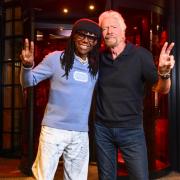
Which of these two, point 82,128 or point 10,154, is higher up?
point 82,128

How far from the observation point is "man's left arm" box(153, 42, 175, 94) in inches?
103

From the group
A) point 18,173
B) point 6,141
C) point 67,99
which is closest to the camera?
point 67,99

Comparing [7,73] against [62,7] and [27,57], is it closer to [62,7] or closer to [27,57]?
[62,7]

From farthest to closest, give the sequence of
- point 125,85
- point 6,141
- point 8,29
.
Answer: point 6,141 < point 8,29 < point 125,85

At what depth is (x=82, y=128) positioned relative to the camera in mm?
2686

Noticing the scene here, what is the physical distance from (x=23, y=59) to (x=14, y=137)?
500 cm

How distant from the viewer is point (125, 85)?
2.77 meters

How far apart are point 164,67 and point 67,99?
0.64 m

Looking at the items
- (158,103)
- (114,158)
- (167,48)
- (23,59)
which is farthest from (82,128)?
(158,103)

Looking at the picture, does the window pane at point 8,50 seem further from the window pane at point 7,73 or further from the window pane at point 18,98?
the window pane at point 18,98

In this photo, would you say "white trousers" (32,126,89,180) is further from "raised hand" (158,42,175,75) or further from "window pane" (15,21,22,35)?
"window pane" (15,21,22,35)

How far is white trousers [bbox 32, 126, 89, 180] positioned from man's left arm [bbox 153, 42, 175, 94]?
0.59 meters

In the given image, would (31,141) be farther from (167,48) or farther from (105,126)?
(167,48)

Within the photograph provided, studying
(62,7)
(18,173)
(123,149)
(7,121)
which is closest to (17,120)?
(7,121)
